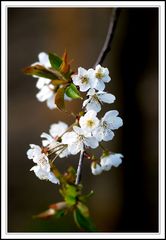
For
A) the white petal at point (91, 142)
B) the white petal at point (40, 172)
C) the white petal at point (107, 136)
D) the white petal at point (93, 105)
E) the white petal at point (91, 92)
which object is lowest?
the white petal at point (40, 172)

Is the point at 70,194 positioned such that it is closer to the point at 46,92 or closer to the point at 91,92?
the point at 91,92

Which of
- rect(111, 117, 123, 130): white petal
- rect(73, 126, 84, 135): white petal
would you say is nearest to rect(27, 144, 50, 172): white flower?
rect(73, 126, 84, 135): white petal

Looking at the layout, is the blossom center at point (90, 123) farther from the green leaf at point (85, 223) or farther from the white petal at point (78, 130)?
the green leaf at point (85, 223)

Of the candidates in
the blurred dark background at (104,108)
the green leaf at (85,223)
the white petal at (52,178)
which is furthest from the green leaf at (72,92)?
the blurred dark background at (104,108)

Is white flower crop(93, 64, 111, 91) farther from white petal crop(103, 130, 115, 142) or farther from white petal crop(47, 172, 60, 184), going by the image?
white petal crop(47, 172, 60, 184)

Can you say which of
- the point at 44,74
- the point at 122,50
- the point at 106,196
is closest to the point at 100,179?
the point at 106,196

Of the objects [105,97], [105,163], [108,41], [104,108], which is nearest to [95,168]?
[105,163]
